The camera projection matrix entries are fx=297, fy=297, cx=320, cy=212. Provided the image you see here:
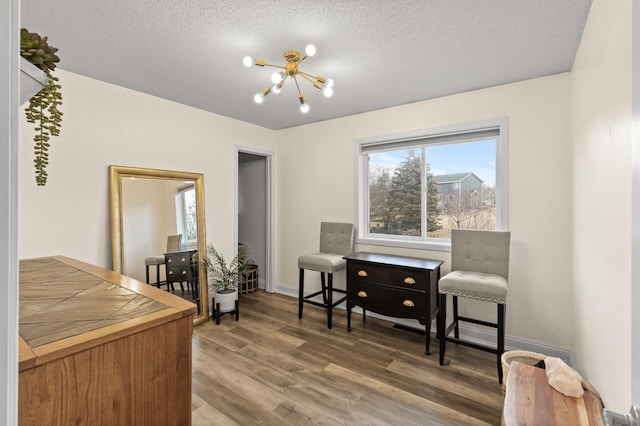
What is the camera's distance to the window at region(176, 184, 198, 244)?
3207 mm

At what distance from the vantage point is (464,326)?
287 centimetres

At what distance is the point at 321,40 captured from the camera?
1956mm

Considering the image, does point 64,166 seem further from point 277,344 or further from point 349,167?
point 349,167

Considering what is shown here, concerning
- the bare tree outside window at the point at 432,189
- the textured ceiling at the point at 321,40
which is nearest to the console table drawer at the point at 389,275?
the bare tree outside window at the point at 432,189

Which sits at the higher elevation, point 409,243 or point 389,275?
point 409,243

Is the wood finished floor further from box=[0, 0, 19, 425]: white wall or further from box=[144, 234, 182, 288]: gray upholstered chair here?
box=[0, 0, 19, 425]: white wall

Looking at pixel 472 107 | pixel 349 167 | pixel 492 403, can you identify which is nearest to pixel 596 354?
pixel 492 403

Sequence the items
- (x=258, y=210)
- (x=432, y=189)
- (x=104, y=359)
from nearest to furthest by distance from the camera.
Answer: (x=104, y=359) < (x=432, y=189) < (x=258, y=210)

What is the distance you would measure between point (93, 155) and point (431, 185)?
3.24 m

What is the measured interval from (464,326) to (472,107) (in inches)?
82.3

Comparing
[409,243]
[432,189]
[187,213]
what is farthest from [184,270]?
[432,189]

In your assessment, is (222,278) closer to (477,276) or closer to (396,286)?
(396,286)

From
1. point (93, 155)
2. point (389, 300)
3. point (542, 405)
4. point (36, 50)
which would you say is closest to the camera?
point (36, 50)

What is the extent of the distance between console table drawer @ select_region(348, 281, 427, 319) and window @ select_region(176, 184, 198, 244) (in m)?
1.83
